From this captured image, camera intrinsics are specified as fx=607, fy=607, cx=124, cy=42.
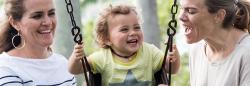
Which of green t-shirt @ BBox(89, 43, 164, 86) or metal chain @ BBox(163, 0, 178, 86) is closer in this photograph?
metal chain @ BBox(163, 0, 178, 86)

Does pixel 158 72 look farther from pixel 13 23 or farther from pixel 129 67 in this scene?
pixel 13 23

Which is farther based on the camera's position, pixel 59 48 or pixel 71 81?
pixel 59 48

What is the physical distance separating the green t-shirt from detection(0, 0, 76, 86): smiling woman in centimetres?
23

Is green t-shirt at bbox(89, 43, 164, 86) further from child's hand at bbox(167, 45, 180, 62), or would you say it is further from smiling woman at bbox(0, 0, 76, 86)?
smiling woman at bbox(0, 0, 76, 86)

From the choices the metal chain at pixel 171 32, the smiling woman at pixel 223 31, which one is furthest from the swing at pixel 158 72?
the smiling woman at pixel 223 31

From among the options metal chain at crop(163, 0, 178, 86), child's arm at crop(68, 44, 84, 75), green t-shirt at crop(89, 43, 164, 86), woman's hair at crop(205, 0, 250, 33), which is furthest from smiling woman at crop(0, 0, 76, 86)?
woman's hair at crop(205, 0, 250, 33)

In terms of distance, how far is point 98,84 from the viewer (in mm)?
2957

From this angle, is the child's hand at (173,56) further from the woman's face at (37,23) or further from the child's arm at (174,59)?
the woman's face at (37,23)

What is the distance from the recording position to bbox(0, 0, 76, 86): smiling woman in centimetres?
277

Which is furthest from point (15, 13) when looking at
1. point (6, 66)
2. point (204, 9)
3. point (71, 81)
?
point (204, 9)

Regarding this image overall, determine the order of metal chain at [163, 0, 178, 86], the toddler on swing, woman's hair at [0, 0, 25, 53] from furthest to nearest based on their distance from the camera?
1. the toddler on swing
2. woman's hair at [0, 0, 25, 53]
3. metal chain at [163, 0, 178, 86]

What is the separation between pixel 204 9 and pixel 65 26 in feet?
3.65

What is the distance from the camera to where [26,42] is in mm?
2850

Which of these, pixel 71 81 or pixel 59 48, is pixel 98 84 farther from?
pixel 59 48
